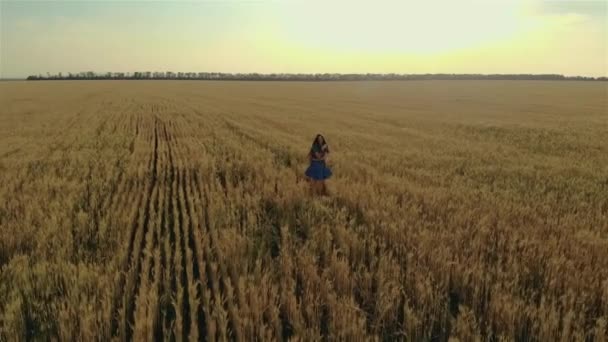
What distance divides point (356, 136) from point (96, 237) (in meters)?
14.5

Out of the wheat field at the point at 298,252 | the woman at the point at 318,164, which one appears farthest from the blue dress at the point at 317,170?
the wheat field at the point at 298,252

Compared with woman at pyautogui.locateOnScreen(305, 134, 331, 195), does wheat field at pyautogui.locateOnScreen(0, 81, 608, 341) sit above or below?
below

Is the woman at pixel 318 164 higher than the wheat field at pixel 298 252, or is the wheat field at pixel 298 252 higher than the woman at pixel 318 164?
the woman at pixel 318 164

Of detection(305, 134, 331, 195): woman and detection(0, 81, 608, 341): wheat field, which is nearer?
detection(0, 81, 608, 341): wheat field

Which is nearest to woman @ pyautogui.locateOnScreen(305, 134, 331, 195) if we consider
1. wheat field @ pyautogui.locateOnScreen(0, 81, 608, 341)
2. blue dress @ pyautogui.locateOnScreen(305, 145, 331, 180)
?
blue dress @ pyautogui.locateOnScreen(305, 145, 331, 180)

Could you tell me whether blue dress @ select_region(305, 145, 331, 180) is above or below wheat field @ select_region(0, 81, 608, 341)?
above

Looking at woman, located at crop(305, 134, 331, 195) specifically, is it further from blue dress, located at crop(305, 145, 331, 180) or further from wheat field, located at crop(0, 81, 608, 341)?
wheat field, located at crop(0, 81, 608, 341)

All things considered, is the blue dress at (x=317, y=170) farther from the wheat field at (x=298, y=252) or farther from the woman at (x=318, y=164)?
the wheat field at (x=298, y=252)

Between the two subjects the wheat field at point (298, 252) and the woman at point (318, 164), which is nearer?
the wheat field at point (298, 252)

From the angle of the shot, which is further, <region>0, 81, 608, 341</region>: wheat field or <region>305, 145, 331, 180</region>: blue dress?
<region>305, 145, 331, 180</region>: blue dress

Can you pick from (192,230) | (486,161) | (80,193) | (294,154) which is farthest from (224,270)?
(486,161)

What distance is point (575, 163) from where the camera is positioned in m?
12.8

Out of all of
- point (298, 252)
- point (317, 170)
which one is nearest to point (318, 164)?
point (317, 170)

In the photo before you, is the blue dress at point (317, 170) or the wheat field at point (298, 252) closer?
the wheat field at point (298, 252)
